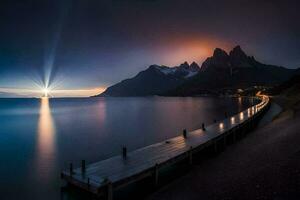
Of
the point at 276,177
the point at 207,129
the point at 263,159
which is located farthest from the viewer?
the point at 207,129

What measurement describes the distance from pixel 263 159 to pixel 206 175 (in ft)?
14.1

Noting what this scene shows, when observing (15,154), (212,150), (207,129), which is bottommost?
(15,154)

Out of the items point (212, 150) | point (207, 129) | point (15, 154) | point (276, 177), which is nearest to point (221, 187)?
point (276, 177)

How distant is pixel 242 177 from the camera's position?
1329 centimetres

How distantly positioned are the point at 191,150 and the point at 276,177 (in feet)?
23.9

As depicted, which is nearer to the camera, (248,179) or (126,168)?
(248,179)

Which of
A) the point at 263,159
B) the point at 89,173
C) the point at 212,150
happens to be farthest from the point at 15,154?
the point at 263,159

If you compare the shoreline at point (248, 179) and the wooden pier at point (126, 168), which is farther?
the wooden pier at point (126, 168)

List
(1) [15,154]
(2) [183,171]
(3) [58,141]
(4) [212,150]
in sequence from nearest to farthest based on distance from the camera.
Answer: (2) [183,171], (4) [212,150], (1) [15,154], (3) [58,141]

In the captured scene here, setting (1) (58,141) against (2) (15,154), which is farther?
(1) (58,141)

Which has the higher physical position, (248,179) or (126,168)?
(126,168)

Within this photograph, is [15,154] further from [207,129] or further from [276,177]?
[276,177]

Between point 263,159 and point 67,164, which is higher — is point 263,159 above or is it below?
above

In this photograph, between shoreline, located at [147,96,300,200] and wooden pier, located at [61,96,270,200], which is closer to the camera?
shoreline, located at [147,96,300,200]
